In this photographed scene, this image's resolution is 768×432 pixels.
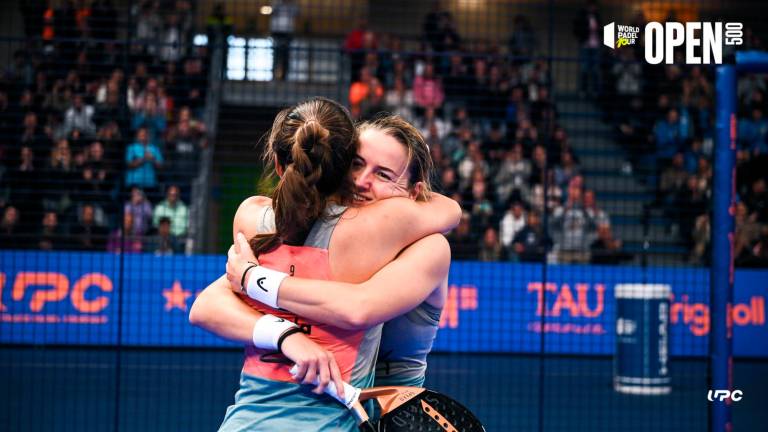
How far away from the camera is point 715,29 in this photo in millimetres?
5582

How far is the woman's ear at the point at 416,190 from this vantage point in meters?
3.17

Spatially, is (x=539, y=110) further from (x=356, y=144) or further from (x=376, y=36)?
(x=356, y=144)

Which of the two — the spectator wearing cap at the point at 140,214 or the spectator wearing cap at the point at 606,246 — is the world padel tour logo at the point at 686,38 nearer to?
the spectator wearing cap at the point at 606,246

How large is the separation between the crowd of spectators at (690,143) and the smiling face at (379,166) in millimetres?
8229

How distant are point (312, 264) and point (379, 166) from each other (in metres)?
0.49

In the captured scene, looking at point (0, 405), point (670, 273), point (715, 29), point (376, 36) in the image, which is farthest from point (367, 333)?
point (376, 36)

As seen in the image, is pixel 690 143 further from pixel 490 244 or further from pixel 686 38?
pixel 686 38

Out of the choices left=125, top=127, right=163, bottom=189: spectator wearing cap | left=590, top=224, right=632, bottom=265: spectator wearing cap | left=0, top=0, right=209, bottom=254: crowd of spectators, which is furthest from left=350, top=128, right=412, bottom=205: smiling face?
left=590, top=224, right=632, bottom=265: spectator wearing cap

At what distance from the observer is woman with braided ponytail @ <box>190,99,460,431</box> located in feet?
8.52

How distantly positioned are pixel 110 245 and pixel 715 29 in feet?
24.5

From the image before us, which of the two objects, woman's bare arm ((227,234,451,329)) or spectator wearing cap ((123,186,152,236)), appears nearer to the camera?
woman's bare arm ((227,234,451,329))

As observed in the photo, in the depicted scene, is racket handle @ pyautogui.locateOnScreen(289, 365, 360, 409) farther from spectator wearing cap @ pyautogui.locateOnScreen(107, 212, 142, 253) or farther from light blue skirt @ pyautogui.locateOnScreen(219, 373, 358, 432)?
Result: spectator wearing cap @ pyautogui.locateOnScreen(107, 212, 142, 253)

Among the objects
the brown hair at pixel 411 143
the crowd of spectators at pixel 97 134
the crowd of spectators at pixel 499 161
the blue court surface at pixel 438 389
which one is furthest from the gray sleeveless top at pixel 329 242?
the crowd of spectators at pixel 499 161

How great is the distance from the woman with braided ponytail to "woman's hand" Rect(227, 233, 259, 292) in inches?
0.8
